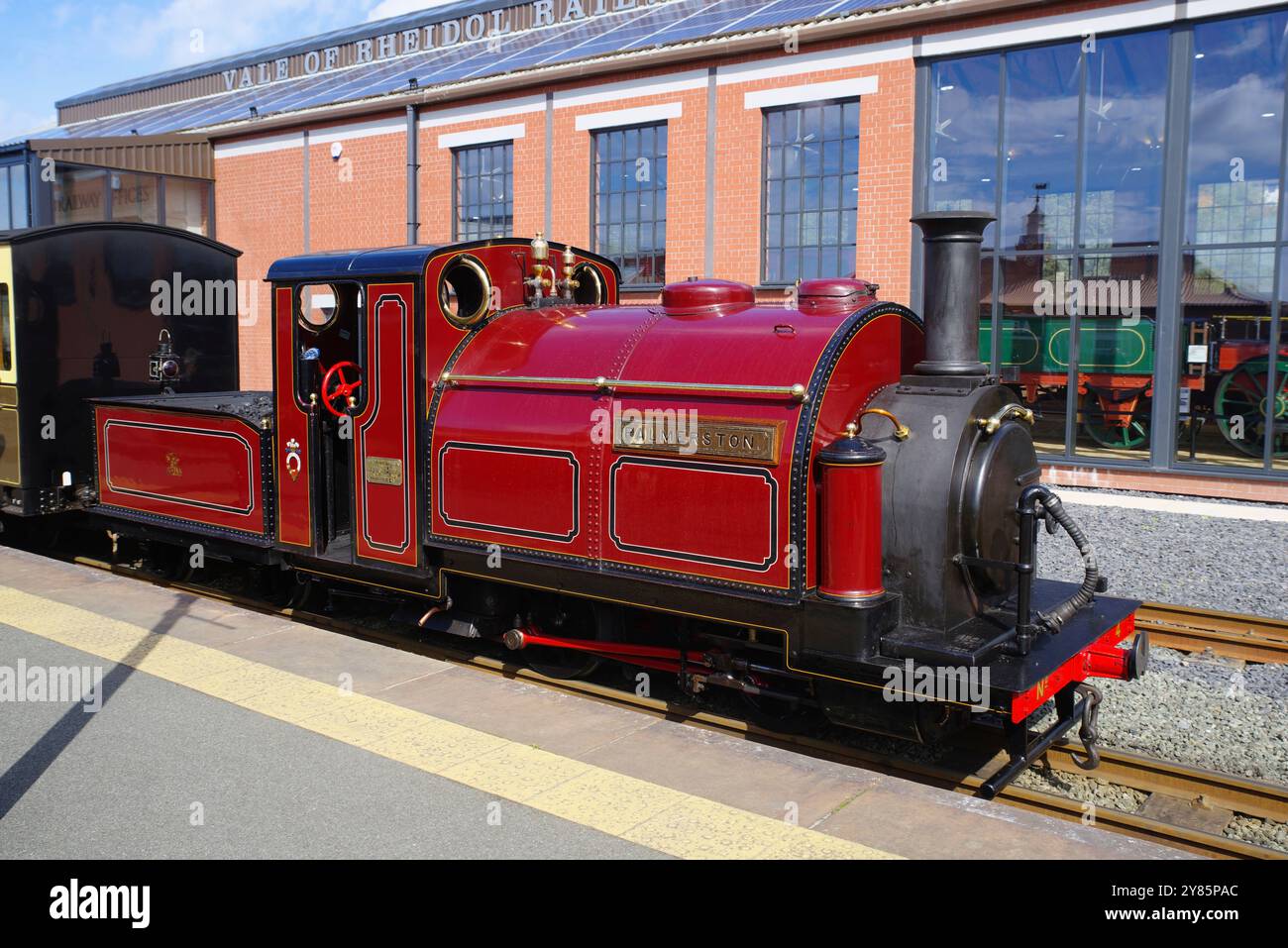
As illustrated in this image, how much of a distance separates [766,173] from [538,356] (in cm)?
1048

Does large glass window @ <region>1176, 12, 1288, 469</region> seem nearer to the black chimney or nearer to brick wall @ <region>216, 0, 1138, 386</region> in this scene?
brick wall @ <region>216, 0, 1138, 386</region>

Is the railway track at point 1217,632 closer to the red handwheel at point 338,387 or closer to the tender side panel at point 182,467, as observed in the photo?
the red handwheel at point 338,387

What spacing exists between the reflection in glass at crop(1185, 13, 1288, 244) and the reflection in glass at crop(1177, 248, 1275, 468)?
38 cm

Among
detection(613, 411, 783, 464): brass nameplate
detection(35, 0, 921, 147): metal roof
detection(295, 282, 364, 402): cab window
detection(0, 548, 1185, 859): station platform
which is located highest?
detection(35, 0, 921, 147): metal roof

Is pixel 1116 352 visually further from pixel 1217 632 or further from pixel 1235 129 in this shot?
pixel 1217 632

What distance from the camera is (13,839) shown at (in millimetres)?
4430

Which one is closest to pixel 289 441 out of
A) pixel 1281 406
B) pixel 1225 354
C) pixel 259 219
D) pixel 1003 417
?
pixel 1003 417

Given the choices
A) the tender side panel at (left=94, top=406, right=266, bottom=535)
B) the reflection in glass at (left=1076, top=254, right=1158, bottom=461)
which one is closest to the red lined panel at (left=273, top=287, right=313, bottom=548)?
the tender side panel at (left=94, top=406, right=266, bottom=535)

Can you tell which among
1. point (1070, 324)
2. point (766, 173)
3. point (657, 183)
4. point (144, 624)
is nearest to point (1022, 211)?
point (1070, 324)

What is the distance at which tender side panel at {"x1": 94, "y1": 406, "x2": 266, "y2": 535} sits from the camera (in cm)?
825

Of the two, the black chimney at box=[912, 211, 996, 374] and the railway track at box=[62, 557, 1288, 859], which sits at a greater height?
the black chimney at box=[912, 211, 996, 374]

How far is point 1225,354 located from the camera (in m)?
14.0

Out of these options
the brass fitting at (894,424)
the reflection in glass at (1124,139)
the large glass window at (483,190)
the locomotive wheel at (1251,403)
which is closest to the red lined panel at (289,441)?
the brass fitting at (894,424)

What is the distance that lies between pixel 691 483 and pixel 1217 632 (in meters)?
4.38
